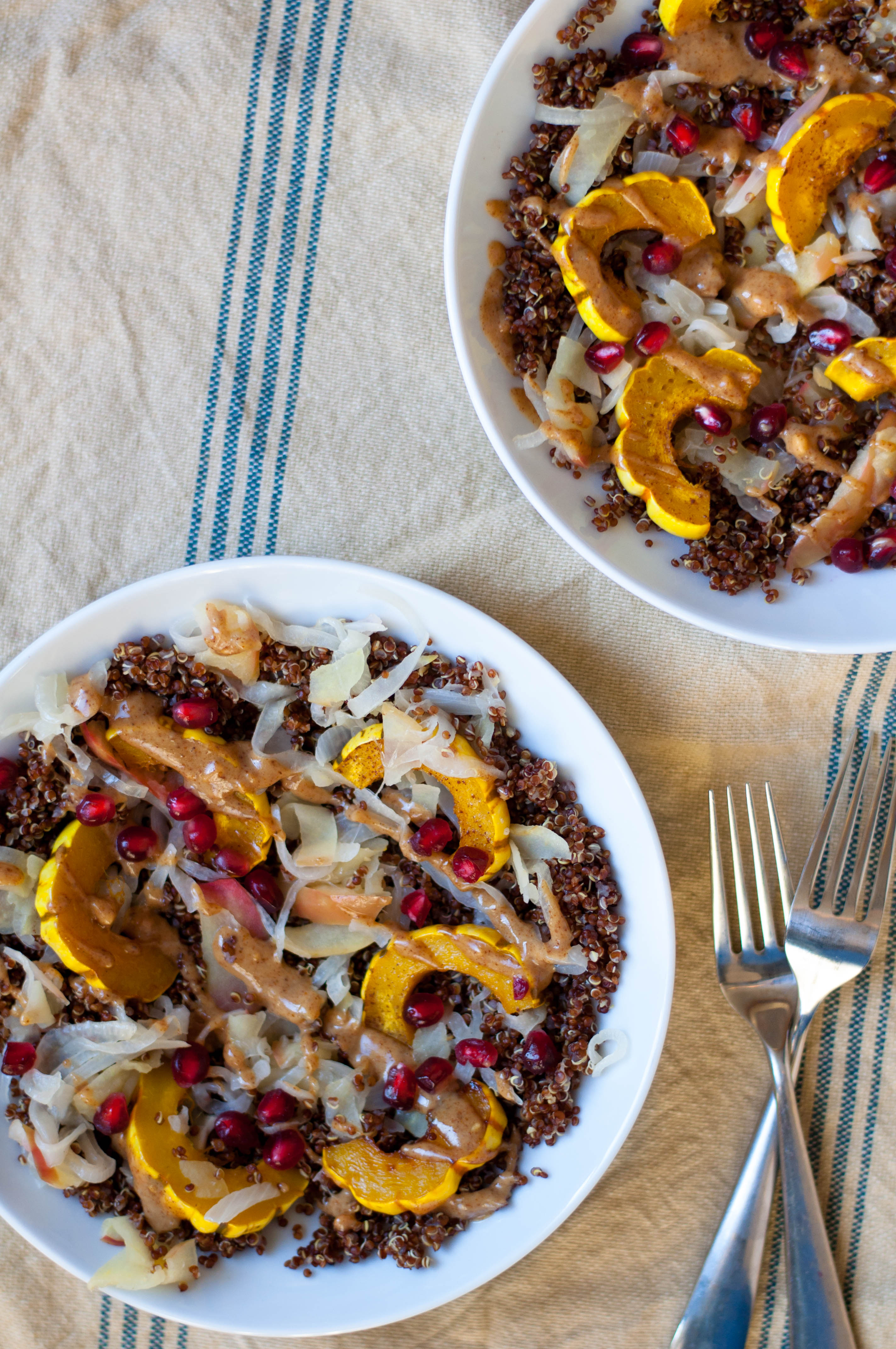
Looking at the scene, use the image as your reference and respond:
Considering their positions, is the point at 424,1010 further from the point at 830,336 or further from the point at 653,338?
the point at 830,336

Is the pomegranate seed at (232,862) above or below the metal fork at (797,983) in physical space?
above

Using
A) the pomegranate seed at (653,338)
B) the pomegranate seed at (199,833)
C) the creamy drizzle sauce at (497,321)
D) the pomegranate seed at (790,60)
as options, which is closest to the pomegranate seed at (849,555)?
the pomegranate seed at (653,338)

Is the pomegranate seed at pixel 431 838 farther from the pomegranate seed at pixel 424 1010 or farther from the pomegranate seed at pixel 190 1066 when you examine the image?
the pomegranate seed at pixel 190 1066

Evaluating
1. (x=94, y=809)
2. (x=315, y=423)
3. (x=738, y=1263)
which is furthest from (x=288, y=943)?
(x=738, y=1263)

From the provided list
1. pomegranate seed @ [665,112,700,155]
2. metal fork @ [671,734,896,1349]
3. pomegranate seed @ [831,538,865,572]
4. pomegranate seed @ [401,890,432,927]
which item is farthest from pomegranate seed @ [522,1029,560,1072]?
pomegranate seed @ [665,112,700,155]

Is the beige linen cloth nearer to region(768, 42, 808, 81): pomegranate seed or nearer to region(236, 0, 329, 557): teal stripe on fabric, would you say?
region(236, 0, 329, 557): teal stripe on fabric

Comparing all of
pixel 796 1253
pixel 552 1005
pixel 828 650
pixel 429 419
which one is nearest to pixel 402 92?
pixel 429 419
